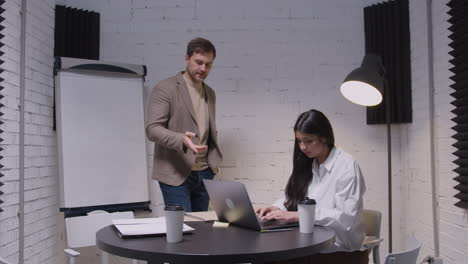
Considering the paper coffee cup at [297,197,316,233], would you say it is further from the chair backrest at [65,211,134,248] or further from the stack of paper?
the chair backrest at [65,211,134,248]

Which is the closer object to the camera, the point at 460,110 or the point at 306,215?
the point at 306,215

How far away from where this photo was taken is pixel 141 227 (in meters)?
1.82

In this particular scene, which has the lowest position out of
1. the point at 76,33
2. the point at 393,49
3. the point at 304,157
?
the point at 304,157

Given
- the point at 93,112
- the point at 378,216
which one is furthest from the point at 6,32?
the point at 378,216

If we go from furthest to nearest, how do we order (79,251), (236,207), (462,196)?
1. (79,251)
2. (462,196)
3. (236,207)

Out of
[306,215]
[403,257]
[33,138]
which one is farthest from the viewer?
[33,138]

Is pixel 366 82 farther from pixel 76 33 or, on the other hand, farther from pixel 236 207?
pixel 76 33

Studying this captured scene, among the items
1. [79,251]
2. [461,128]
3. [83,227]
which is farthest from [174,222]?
[79,251]

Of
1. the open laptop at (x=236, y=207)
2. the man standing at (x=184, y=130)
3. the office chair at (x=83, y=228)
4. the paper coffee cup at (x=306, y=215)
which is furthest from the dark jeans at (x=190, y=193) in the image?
the paper coffee cup at (x=306, y=215)

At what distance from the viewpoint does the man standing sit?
3.10 m

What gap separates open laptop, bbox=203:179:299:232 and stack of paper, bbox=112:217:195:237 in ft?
0.66

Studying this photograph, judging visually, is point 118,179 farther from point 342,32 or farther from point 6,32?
point 342,32

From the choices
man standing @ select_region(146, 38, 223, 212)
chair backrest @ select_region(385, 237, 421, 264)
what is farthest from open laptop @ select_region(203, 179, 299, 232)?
man standing @ select_region(146, 38, 223, 212)

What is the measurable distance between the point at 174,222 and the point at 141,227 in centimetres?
29
